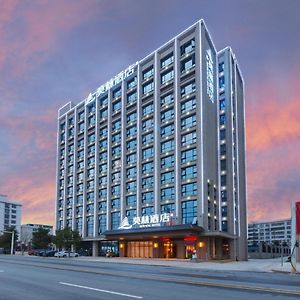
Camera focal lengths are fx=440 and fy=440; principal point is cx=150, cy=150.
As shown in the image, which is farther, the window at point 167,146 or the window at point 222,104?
the window at point 222,104

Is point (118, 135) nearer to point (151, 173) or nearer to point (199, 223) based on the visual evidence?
point (151, 173)

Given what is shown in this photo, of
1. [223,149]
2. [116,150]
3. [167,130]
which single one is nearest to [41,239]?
[116,150]

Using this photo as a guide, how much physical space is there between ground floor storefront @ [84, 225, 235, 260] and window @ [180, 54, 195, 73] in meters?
29.2

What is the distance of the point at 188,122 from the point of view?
258ft

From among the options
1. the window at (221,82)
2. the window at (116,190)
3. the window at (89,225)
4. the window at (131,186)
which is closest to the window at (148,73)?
the window at (221,82)

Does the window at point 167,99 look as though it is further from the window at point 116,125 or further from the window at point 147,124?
the window at point 116,125

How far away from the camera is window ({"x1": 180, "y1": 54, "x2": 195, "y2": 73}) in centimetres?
8006

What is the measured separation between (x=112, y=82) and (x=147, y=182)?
28.3 meters

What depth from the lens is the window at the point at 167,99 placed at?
8319 cm

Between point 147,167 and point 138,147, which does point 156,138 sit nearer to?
point 138,147

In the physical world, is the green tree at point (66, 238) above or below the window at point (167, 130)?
below

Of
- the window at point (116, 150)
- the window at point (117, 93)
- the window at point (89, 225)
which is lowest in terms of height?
the window at point (89, 225)

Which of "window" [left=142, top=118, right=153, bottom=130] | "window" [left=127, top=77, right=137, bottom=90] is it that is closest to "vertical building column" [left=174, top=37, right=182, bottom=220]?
"window" [left=142, top=118, right=153, bottom=130]

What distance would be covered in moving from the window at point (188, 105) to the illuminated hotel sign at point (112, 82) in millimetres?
19427
